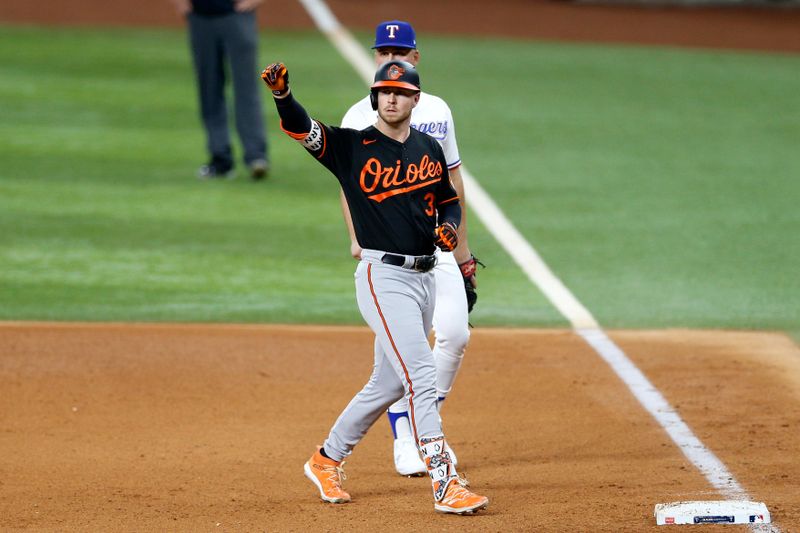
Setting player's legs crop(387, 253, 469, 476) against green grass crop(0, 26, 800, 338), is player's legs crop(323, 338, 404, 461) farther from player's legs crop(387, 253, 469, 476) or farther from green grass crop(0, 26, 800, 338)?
green grass crop(0, 26, 800, 338)

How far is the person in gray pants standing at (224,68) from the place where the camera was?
11.9m

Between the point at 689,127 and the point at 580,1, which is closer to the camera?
the point at 689,127

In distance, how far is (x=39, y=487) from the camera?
5520 millimetres

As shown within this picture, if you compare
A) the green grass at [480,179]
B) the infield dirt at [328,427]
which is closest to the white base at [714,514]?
the infield dirt at [328,427]

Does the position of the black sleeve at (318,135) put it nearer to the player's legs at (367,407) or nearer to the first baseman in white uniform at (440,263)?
the first baseman in white uniform at (440,263)

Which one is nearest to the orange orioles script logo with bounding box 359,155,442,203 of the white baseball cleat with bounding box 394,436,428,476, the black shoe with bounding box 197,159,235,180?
the white baseball cleat with bounding box 394,436,428,476

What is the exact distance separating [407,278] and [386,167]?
0.47 m

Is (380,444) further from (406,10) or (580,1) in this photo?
(580,1)

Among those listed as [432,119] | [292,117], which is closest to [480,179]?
[432,119]

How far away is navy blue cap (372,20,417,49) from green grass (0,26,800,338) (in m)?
3.15

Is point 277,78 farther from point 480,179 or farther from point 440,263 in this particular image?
point 480,179

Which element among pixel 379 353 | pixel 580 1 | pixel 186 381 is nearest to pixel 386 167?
pixel 379 353

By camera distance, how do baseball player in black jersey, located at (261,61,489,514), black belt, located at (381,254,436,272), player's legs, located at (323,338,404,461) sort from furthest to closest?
1. player's legs, located at (323,338,404,461)
2. black belt, located at (381,254,436,272)
3. baseball player in black jersey, located at (261,61,489,514)

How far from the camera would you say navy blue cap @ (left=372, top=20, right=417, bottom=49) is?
580 cm
